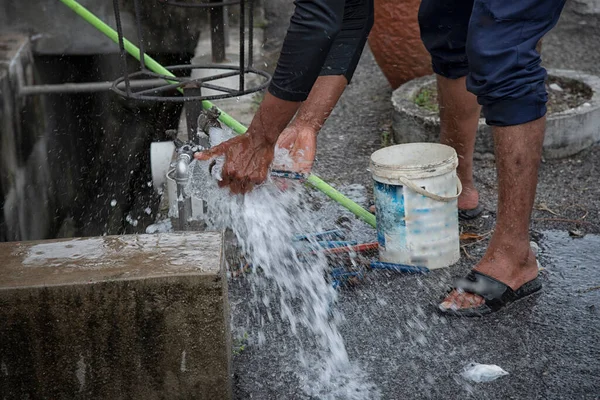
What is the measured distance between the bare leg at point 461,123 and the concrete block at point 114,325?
1.76 meters

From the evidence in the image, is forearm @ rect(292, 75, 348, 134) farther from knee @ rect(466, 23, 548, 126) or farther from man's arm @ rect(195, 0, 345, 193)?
knee @ rect(466, 23, 548, 126)

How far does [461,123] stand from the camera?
365 cm

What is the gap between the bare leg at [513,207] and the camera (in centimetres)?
286

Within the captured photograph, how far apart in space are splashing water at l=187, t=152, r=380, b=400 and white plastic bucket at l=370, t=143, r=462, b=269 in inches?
14.2

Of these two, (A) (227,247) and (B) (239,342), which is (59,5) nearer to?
(A) (227,247)

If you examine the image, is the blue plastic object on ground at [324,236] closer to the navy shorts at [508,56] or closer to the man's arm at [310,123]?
the man's arm at [310,123]

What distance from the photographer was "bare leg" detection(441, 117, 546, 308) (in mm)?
2857

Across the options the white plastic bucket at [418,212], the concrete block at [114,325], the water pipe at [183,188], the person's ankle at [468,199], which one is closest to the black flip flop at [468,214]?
the person's ankle at [468,199]

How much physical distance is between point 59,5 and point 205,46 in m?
1.38

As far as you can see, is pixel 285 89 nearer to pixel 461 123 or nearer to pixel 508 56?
pixel 508 56

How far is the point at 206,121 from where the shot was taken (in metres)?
3.21

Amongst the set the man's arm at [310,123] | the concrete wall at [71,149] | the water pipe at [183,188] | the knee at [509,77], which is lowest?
the concrete wall at [71,149]

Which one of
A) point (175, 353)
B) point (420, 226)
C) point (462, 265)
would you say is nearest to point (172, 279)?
point (175, 353)

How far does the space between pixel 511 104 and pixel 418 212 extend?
0.65m
